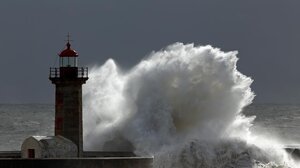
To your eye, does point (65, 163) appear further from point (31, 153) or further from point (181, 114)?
point (181, 114)

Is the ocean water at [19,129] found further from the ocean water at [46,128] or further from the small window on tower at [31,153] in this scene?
the small window on tower at [31,153]

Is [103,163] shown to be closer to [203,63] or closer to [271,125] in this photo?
[203,63]

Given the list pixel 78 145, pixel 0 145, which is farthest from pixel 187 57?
pixel 0 145

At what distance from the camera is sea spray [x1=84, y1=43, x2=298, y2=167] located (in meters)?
25.2

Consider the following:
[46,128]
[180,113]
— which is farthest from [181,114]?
[46,128]

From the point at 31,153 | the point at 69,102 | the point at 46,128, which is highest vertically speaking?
the point at 46,128

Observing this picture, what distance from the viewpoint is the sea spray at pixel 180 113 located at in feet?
82.6

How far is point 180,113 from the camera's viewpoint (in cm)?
2664

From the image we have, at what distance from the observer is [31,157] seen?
22.5 m

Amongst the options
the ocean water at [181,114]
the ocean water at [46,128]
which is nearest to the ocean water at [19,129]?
the ocean water at [46,128]

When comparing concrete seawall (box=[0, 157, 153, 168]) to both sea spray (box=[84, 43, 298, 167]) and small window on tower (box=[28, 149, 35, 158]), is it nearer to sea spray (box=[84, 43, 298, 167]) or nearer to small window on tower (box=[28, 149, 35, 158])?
small window on tower (box=[28, 149, 35, 158])

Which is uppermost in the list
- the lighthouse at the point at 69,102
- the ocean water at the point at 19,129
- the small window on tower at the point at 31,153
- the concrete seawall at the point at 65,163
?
the ocean water at the point at 19,129

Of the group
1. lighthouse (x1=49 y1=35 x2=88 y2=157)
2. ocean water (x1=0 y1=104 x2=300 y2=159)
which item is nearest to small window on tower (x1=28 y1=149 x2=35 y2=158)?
lighthouse (x1=49 y1=35 x2=88 y2=157)

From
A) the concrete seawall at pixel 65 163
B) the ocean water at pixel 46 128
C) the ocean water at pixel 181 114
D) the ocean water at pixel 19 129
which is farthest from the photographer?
the ocean water at pixel 46 128
